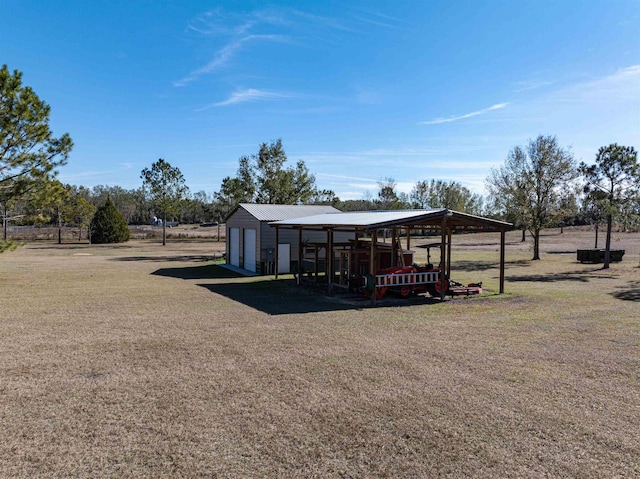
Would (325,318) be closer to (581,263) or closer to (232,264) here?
(232,264)

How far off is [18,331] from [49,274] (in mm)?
11384

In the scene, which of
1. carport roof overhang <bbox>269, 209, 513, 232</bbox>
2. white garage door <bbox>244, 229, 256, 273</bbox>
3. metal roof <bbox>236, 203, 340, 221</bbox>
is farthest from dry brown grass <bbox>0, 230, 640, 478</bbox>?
metal roof <bbox>236, 203, 340, 221</bbox>

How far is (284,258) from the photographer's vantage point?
21.8 m

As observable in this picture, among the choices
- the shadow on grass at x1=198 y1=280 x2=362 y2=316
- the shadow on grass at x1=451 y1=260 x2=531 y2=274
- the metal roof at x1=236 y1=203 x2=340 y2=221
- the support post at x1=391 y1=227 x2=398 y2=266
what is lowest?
the shadow on grass at x1=198 y1=280 x2=362 y2=316

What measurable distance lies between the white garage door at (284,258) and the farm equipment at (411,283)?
292 inches

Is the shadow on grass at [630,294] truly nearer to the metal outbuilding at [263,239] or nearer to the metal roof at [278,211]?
the metal outbuilding at [263,239]

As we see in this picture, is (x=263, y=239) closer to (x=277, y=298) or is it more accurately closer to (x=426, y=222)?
(x=277, y=298)

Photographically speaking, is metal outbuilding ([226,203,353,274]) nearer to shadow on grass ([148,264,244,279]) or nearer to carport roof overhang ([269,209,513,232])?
shadow on grass ([148,264,244,279])

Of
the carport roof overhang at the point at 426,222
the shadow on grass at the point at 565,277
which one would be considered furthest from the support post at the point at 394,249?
the shadow on grass at the point at 565,277

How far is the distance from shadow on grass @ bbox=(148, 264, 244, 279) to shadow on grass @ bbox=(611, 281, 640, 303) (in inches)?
575

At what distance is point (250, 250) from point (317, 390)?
660 inches

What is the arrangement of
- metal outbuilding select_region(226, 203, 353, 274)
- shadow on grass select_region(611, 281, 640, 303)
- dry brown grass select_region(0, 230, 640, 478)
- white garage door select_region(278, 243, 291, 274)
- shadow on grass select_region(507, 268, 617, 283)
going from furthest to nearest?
1. white garage door select_region(278, 243, 291, 274)
2. metal outbuilding select_region(226, 203, 353, 274)
3. shadow on grass select_region(507, 268, 617, 283)
4. shadow on grass select_region(611, 281, 640, 303)
5. dry brown grass select_region(0, 230, 640, 478)

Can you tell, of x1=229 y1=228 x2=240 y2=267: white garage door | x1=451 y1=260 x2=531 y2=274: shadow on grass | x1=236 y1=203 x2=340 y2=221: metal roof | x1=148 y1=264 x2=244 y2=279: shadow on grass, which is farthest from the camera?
x1=229 y1=228 x2=240 y2=267: white garage door

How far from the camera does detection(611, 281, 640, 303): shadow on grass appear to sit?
14.4m
